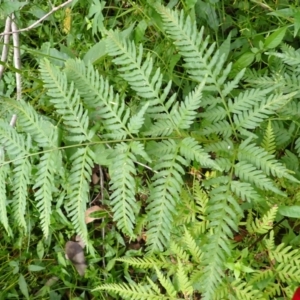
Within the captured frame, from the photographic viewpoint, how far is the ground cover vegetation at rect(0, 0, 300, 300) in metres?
1.29

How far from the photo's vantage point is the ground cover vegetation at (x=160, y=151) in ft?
4.23

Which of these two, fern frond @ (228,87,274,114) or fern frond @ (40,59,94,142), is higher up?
fern frond @ (228,87,274,114)

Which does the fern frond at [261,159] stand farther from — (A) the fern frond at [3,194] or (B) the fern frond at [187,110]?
(A) the fern frond at [3,194]

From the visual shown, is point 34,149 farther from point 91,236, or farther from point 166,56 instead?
point 91,236

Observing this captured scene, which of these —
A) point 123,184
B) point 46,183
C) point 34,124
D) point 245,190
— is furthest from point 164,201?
point 34,124

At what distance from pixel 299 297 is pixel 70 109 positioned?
2.77 ft

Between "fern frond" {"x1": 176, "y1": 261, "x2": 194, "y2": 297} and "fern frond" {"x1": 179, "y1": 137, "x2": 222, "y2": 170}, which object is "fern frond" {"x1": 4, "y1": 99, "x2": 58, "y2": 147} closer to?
"fern frond" {"x1": 179, "y1": 137, "x2": 222, "y2": 170}

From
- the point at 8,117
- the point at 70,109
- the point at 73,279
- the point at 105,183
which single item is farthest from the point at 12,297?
the point at 70,109

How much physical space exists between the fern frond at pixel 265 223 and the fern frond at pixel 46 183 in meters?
0.68

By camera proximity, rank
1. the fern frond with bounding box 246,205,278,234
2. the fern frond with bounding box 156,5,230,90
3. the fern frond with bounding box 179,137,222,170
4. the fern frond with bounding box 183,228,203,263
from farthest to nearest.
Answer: the fern frond with bounding box 183,228,203,263 < the fern frond with bounding box 246,205,278,234 < the fern frond with bounding box 156,5,230,90 < the fern frond with bounding box 179,137,222,170

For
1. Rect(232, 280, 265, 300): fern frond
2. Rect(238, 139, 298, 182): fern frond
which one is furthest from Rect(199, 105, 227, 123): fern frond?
Rect(232, 280, 265, 300): fern frond

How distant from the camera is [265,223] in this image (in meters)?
Result: 1.48

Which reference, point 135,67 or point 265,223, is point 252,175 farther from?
point 135,67

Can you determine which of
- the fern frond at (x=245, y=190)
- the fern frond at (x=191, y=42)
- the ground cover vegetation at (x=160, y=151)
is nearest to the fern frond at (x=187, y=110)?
the ground cover vegetation at (x=160, y=151)
